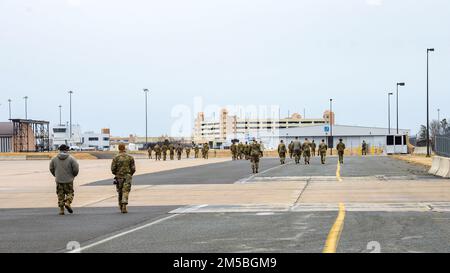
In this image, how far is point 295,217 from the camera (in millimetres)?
14938

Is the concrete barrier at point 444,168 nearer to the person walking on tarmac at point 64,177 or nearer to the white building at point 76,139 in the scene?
the person walking on tarmac at point 64,177

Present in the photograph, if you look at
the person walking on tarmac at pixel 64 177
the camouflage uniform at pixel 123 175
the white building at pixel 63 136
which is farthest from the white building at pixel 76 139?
the camouflage uniform at pixel 123 175

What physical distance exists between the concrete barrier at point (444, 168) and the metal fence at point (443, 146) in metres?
1.23

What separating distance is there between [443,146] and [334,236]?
24.7 meters

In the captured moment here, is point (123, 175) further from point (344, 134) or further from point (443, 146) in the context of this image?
point (344, 134)

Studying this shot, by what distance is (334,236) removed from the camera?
11.5m

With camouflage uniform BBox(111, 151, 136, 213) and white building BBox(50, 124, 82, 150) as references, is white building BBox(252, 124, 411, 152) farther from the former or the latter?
camouflage uniform BBox(111, 151, 136, 213)

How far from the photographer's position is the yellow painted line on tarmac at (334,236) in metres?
10.0

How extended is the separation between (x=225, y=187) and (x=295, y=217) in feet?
34.4

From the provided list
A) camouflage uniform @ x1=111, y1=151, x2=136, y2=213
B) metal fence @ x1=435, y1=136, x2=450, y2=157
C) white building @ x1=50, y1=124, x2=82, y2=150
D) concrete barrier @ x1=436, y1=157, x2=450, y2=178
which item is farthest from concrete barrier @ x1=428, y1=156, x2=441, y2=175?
white building @ x1=50, y1=124, x2=82, y2=150

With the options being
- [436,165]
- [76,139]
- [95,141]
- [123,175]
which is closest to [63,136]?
[76,139]

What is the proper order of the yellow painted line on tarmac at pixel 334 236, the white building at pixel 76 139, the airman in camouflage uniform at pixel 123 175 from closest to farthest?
1. the yellow painted line on tarmac at pixel 334 236
2. the airman in camouflage uniform at pixel 123 175
3. the white building at pixel 76 139
